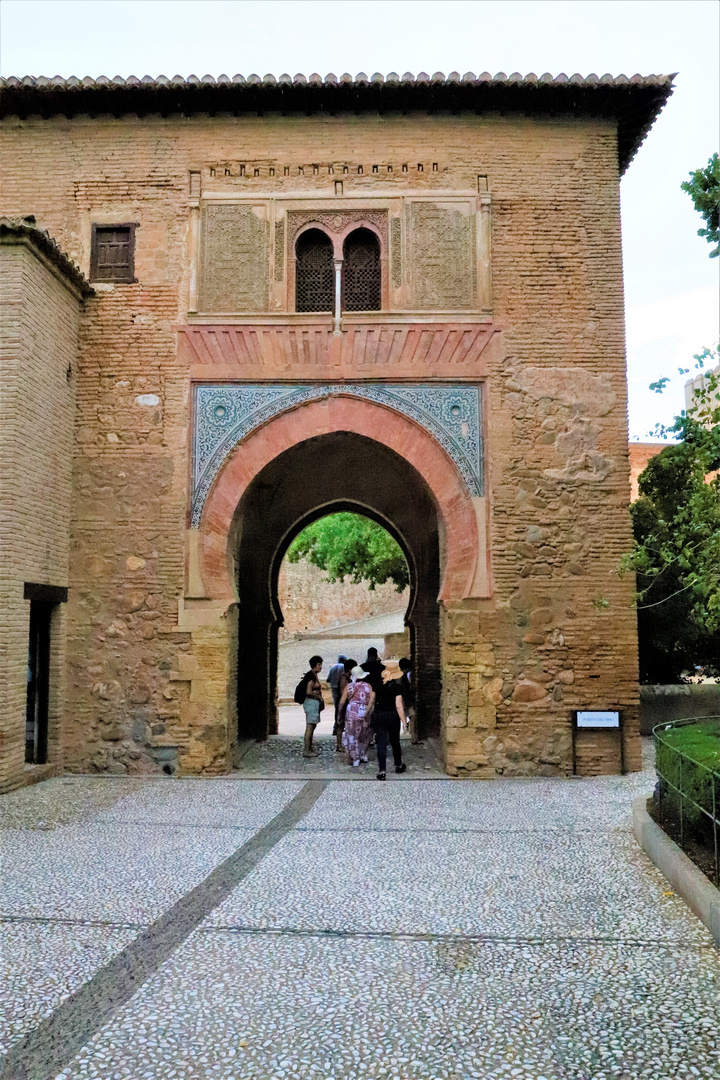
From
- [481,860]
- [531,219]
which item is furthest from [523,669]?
[531,219]

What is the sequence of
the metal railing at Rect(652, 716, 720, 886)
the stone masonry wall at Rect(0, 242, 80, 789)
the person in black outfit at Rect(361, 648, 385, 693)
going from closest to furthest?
the metal railing at Rect(652, 716, 720, 886) → the stone masonry wall at Rect(0, 242, 80, 789) → the person in black outfit at Rect(361, 648, 385, 693)

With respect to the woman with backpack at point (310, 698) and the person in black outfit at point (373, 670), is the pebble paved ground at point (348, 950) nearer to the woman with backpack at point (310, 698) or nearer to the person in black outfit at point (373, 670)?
the woman with backpack at point (310, 698)

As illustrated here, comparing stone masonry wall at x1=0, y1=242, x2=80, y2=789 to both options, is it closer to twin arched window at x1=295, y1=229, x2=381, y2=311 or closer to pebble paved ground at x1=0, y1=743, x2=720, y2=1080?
pebble paved ground at x1=0, y1=743, x2=720, y2=1080

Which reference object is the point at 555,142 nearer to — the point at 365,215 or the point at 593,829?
the point at 365,215

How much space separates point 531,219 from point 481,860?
6.53 metres

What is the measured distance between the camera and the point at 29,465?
297 inches

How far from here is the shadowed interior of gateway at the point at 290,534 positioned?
10.7 m

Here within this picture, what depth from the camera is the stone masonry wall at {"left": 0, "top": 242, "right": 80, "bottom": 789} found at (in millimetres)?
7195

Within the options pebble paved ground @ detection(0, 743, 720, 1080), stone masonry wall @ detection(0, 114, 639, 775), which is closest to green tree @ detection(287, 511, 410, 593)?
stone masonry wall @ detection(0, 114, 639, 775)

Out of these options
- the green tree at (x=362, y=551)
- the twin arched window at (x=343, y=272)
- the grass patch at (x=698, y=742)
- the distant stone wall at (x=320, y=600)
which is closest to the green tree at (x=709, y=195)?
the grass patch at (x=698, y=742)

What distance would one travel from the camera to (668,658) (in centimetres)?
1138

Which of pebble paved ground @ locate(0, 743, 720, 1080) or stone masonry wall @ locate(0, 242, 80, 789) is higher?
stone masonry wall @ locate(0, 242, 80, 789)

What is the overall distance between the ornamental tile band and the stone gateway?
1.2 inches

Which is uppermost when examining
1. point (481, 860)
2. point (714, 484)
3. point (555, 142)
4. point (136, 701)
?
point (555, 142)
